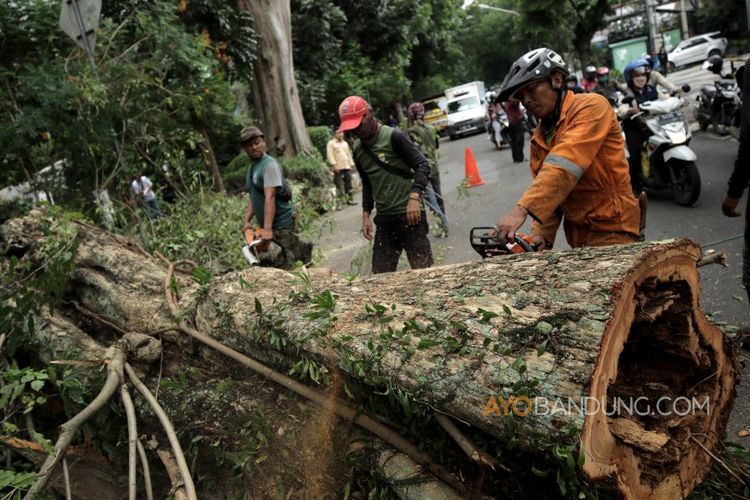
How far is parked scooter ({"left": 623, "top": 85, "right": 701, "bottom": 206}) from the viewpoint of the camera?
6.60 meters

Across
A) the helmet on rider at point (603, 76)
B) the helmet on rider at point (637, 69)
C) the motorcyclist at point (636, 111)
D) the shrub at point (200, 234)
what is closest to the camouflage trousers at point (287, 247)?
the shrub at point (200, 234)

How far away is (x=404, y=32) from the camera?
23938 mm

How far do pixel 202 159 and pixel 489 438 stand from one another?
9146mm

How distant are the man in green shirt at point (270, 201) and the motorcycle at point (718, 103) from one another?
21.7 feet

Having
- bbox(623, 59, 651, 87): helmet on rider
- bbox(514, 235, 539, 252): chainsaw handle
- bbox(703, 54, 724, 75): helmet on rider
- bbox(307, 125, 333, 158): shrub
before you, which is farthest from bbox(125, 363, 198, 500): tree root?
bbox(307, 125, 333, 158): shrub

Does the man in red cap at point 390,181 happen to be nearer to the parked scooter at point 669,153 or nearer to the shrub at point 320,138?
the parked scooter at point 669,153

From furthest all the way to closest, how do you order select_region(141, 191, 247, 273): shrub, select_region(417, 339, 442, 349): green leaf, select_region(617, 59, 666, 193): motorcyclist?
select_region(617, 59, 666, 193): motorcyclist, select_region(141, 191, 247, 273): shrub, select_region(417, 339, 442, 349): green leaf

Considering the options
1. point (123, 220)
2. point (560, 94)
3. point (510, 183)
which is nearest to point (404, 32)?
point (510, 183)

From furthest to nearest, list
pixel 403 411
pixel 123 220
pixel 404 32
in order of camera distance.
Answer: pixel 404 32, pixel 123 220, pixel 403 411

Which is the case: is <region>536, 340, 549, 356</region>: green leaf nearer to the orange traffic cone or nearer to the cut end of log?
the cut end of log

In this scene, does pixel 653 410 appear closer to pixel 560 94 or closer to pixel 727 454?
pixel 727 454

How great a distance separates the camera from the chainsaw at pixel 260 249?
17.8 ft

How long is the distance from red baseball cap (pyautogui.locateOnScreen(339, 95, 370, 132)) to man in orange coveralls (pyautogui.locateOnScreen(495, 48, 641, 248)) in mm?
1639

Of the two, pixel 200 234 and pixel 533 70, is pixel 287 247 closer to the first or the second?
pixel 200 234
